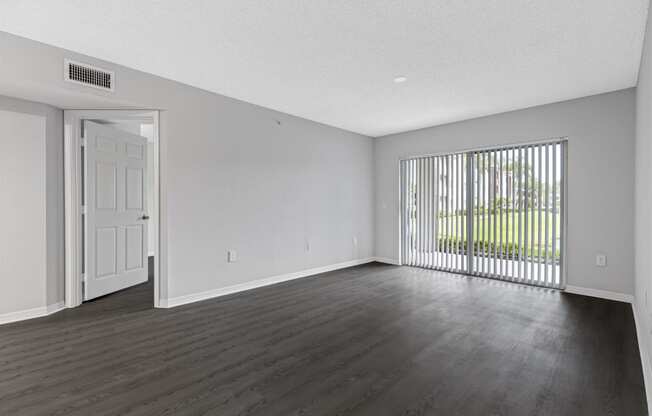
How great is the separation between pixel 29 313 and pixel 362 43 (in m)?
4.16

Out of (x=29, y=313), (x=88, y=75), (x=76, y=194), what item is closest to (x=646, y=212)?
(x=88, y=75)

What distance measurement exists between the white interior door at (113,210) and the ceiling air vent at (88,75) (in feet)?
2.80

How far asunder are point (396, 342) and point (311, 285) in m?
2.10

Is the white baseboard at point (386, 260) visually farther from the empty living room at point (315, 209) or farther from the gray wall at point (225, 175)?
the gray wall at point (225, 175)

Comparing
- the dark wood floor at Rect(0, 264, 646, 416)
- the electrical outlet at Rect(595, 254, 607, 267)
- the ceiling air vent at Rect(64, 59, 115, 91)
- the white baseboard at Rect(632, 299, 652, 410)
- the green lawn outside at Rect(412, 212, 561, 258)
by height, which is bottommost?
the dark wood floor at Rect(0, 264, 646, 416)

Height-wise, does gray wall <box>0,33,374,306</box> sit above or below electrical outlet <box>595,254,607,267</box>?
above

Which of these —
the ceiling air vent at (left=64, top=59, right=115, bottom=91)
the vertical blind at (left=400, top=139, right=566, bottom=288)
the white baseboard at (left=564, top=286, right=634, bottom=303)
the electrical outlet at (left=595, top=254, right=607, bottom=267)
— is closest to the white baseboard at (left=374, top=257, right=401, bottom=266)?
the vertical blind at (left=400, top=139, right=566, bottom=288)

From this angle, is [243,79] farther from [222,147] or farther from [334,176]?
[334,176]

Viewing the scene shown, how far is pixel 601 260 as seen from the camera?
13.3ft

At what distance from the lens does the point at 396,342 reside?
9.09 feet

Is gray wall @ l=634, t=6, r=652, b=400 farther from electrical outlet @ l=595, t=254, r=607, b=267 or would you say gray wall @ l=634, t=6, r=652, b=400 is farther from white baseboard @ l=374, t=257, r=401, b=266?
white baseboard @ l=374, t=257, r=401, b=266

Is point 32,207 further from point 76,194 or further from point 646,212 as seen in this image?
point 646,212

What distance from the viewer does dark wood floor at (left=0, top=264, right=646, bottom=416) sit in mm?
1922

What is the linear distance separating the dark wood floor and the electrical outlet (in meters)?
0.49
